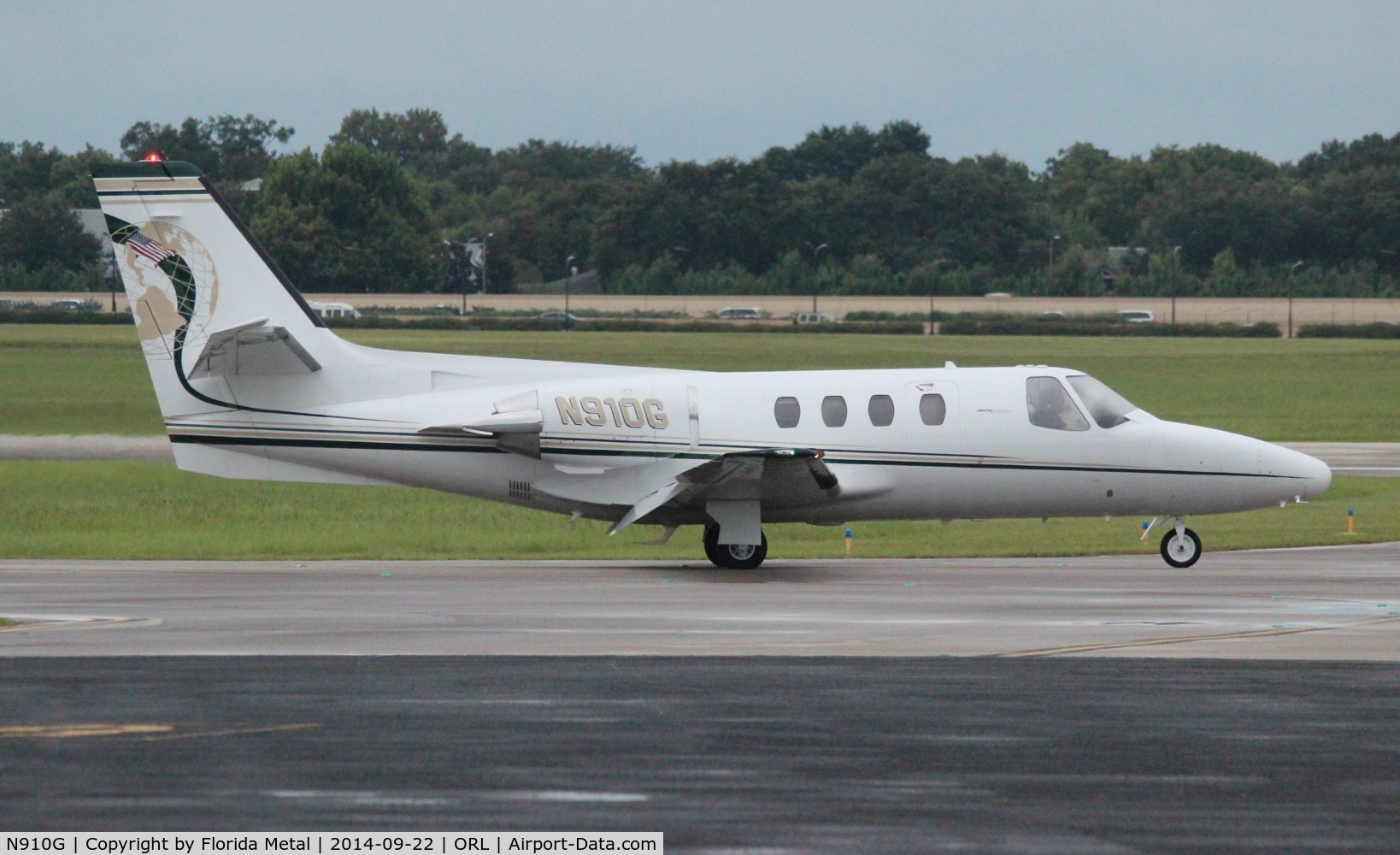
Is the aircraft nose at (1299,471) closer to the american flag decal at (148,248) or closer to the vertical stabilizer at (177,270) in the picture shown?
the vertical stabilizer at (177,270)

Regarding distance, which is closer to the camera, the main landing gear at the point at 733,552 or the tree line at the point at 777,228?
the main landing gear at the point at 733,552

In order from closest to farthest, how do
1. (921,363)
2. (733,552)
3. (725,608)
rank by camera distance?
(725,608) → (733,552) → (921,363)

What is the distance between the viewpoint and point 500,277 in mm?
135500

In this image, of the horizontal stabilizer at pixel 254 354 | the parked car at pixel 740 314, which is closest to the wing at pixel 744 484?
the horizontal stabilizer at pixel 254 354

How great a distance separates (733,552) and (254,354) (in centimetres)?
648

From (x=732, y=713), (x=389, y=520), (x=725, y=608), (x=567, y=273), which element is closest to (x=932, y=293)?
(x=567, y=273)

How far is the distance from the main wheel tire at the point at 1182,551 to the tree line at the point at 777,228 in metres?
96.4

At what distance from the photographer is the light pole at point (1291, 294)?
109125mm

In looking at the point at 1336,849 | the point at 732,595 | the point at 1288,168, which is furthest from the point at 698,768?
the point at 1288,168

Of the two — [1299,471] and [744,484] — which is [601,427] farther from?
[1299,471]

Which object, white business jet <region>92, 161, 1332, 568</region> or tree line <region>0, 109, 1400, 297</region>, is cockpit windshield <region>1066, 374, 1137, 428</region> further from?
tree line <region>0, 109, 1400, 297</region>

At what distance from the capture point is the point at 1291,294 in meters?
120

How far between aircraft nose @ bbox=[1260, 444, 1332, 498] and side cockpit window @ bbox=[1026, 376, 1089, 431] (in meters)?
2.40

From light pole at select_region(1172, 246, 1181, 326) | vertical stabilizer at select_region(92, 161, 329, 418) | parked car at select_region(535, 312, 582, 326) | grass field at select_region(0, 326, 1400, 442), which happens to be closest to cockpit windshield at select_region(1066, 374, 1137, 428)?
vertical stabilizer at select_region(92, 161, 329, 418)
